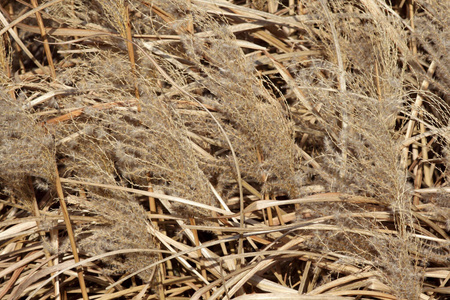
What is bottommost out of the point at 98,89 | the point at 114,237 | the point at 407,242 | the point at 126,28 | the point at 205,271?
the point at 205,271

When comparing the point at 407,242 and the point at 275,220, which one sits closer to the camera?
the point at 407,242

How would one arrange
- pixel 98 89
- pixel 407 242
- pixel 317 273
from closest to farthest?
pixel 407 242 < pixel 317 273 < pixel 98 89

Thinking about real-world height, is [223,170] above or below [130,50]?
below

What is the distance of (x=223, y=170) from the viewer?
71.2 inches

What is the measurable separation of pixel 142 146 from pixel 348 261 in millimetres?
813

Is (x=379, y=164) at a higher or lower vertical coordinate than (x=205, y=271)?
higher

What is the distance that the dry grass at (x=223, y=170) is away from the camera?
1561 mm

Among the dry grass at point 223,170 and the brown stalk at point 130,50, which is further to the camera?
the brown stalk at point 130,50

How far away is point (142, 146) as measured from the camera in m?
1.72

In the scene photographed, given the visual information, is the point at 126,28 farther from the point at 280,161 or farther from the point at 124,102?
the point at 280,161

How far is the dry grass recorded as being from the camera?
1.56 metres

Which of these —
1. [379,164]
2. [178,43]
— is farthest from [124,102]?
[379,164]

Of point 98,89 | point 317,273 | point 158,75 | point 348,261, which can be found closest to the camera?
point 348,261

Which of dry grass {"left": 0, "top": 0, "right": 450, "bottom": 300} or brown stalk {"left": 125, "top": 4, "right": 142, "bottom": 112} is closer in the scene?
dry grass {"left": 0, "top": 0, "right": 450, "bottom": 300}
